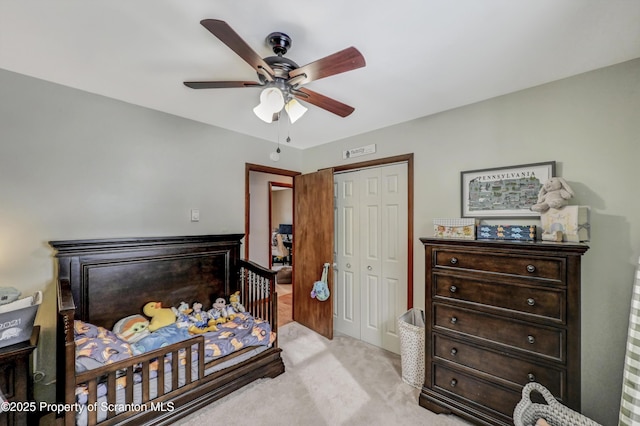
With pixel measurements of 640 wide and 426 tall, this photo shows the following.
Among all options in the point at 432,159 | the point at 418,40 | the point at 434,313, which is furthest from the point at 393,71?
the point at 434,313

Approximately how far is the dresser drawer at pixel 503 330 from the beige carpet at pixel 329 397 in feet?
2.14

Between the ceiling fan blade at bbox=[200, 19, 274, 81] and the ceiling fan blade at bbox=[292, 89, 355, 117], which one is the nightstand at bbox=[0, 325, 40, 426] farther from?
the ceiling fan blade at bbox=[292, 89, 355, 117]

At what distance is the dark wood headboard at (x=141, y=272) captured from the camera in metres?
2.00

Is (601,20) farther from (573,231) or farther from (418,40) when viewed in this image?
(573,231)

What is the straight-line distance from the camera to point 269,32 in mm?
1357

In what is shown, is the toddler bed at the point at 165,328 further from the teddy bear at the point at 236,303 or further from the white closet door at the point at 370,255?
the white closet door at the point at 370,255

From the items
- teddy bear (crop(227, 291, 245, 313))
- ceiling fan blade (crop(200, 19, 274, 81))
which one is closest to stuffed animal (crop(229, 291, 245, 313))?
teddy bear (crop(227, 291, 245, 313))

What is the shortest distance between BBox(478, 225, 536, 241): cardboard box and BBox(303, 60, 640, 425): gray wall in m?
0.25

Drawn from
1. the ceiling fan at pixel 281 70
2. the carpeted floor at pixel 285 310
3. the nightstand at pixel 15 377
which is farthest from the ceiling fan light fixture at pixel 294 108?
the carpeted floor at pixel 285 310

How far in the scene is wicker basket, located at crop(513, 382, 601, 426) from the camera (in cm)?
134

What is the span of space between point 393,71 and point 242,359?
249cm

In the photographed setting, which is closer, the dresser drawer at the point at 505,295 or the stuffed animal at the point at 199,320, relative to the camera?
the dresser drawer at the point at 505,295

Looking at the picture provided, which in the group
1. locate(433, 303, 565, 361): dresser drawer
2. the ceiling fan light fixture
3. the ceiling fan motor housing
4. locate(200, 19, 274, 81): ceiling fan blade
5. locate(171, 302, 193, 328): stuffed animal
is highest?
the ceiling fan motor housing

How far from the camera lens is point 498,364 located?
168 cm
